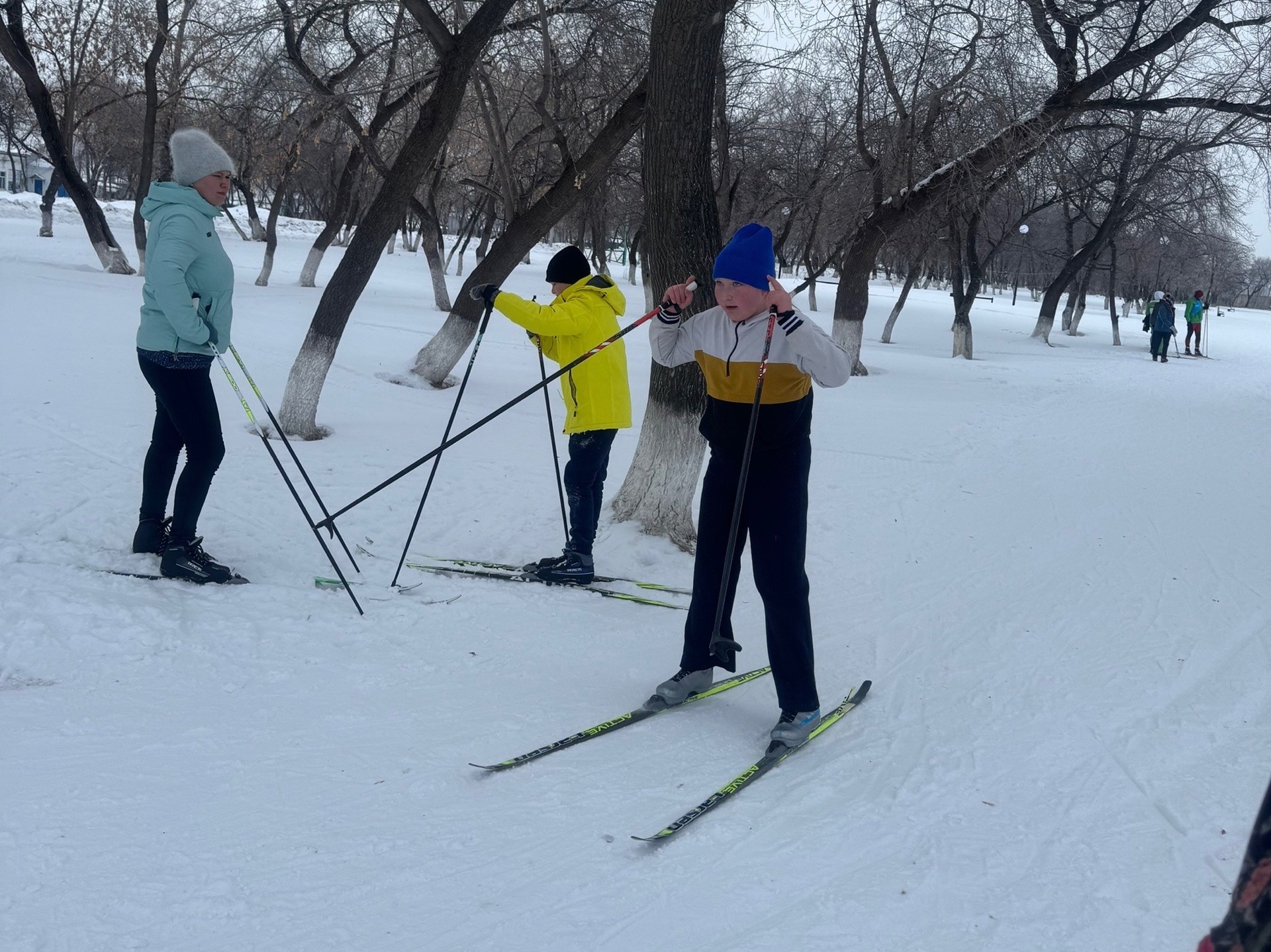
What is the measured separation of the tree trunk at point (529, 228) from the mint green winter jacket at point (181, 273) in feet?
17.0

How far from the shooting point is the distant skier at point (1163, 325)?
2342 centimetres

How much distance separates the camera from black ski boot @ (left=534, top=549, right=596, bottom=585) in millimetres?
5414

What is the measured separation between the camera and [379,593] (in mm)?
4973

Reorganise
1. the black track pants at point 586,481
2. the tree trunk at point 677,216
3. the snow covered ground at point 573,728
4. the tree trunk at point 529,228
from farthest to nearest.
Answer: the tree trunk at point 529,228 → the tree trunk at point 677,216 → the black track pants at point 586,481 → the snow covered ground at point 573,728

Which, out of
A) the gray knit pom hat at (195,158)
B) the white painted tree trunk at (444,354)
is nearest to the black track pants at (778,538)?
the gray knit pom hat at (195,158)

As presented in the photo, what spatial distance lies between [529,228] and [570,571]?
5891 mm

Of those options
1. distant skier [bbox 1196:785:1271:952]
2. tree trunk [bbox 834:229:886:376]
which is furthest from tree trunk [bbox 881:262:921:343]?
distant skier [bbox 1196:785:1271:952]

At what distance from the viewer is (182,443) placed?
16.0 feet

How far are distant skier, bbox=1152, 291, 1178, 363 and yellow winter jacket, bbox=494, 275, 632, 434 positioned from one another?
21703mm

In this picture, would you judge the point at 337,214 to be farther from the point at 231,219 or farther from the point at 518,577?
the point at 518,577

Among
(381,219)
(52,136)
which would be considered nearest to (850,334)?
(381,219)

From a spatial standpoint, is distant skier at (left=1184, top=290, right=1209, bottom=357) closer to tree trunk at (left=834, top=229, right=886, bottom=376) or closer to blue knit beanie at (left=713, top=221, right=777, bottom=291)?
tree trunk at (left=834, top=229, right=886, bottom=376)

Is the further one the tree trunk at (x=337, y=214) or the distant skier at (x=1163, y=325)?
the distant skier at (x=1163, y=325)

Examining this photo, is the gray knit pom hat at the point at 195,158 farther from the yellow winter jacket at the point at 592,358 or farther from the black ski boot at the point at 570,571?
the black ski boot at the point at 570,571
